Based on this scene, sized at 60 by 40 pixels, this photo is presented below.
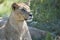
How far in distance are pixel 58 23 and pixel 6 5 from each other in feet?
9.62

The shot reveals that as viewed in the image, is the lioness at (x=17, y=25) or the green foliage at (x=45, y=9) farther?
the green foliage at (x=45, y=9)

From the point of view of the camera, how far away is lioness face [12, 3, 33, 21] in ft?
19.2

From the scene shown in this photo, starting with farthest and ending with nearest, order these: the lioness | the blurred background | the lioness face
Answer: the blurred background, the lioness, the lioness face

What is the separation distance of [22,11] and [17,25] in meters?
0.37

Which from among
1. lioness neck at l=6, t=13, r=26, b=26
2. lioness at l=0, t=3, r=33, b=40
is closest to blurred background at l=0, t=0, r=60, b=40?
lioness at l=0, t=3, r=33, b=40

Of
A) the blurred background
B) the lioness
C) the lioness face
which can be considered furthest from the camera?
the blurred background

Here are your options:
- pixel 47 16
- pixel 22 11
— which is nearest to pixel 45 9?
pixel 47 16

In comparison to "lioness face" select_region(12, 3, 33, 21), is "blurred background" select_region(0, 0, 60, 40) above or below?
below

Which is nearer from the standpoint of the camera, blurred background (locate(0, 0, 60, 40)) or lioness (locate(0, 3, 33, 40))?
lioness (locate(0, 3, 33, 40))

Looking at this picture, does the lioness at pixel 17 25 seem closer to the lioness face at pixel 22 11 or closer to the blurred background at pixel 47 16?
the lioness face at pixel 22 11

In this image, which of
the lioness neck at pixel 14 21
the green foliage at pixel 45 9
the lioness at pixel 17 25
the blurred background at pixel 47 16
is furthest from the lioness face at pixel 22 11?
the green foliage at pixel 45 9

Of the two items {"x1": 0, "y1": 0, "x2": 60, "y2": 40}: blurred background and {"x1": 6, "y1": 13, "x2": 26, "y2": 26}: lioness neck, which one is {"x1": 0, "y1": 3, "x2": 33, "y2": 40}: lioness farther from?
{"x1": 0, "y1": 0, "x2": 60, "y2": 40}: blurred background

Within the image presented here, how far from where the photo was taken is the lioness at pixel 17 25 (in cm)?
601

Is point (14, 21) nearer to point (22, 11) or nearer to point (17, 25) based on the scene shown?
point (17, 25)
